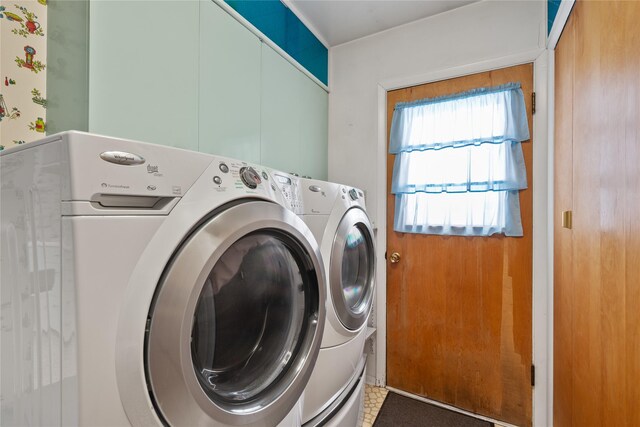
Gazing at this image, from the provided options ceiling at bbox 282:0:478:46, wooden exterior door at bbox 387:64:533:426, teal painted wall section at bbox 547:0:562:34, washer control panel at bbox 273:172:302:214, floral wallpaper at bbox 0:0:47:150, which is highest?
ceiling at bbox 282:0:478:46

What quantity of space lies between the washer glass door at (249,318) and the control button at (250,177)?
0.13 meters

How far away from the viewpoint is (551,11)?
1.42 m

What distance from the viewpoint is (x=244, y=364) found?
0.81m

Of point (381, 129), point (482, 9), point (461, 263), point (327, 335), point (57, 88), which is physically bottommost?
point (327, 335)

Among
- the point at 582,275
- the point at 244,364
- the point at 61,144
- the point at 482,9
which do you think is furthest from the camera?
the point at 482,9

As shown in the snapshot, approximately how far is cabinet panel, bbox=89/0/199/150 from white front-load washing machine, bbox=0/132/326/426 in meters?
0.45

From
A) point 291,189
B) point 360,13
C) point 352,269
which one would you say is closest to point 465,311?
point 352,269

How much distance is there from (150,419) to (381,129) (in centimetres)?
193

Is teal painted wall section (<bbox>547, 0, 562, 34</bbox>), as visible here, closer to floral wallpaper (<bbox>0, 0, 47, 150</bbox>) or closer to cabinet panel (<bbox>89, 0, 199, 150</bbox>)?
cabinet panel (<bbox>89, 0, 199, 150</bbox>)

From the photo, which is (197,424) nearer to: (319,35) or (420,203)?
(420,203)

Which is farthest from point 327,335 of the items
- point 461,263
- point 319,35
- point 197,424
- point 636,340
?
point 319,35

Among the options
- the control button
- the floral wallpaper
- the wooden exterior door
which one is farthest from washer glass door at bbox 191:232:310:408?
the wooden exterior door

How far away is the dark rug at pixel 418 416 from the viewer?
1.64 metres

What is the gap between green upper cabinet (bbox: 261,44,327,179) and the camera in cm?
159
